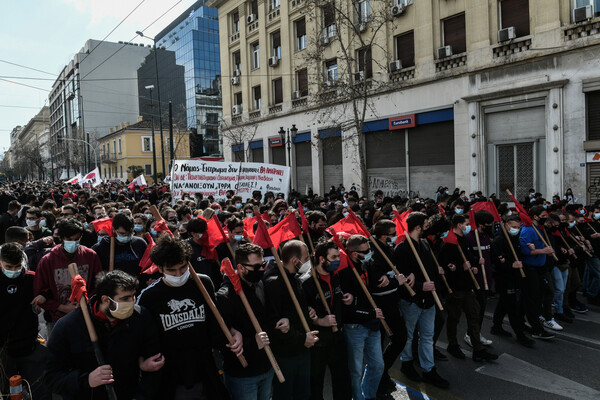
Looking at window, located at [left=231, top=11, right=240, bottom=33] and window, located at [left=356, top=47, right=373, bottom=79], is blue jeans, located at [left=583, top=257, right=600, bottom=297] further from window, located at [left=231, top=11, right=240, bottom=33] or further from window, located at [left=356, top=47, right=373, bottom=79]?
window, located at [left=231, top=11, right=240, bottom=33]

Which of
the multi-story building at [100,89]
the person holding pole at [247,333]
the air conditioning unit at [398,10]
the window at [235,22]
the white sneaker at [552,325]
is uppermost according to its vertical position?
the multi-story building at [100,89]

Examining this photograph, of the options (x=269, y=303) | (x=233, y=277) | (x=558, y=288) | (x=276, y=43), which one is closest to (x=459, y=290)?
(x=558, y=288)

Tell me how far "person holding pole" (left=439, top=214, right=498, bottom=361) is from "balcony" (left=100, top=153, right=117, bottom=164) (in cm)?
6234

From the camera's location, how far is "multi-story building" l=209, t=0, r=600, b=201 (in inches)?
555

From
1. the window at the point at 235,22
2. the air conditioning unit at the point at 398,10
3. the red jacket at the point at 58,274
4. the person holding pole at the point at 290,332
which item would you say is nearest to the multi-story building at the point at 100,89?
the window at the point at 235,22

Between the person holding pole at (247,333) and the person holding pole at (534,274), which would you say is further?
the person holding pole at (534,274)

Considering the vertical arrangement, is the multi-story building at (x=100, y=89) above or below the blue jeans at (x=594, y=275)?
above

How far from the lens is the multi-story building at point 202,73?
2522 inches

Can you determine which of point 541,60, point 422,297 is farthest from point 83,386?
point 541,60

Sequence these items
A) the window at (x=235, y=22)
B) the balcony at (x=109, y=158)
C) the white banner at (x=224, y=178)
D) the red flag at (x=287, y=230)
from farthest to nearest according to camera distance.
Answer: the balcony at (x=109, y=158)
the window at (x=235, y=22)
the white banner at (x=224, y=178)
the red flag at (x=287, y=230)

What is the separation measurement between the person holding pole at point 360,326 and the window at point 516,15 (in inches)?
571

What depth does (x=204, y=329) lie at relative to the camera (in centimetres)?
301

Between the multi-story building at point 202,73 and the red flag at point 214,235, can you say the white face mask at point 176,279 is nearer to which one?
the red flag at point 214,235

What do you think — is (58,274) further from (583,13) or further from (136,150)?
(136,150)
